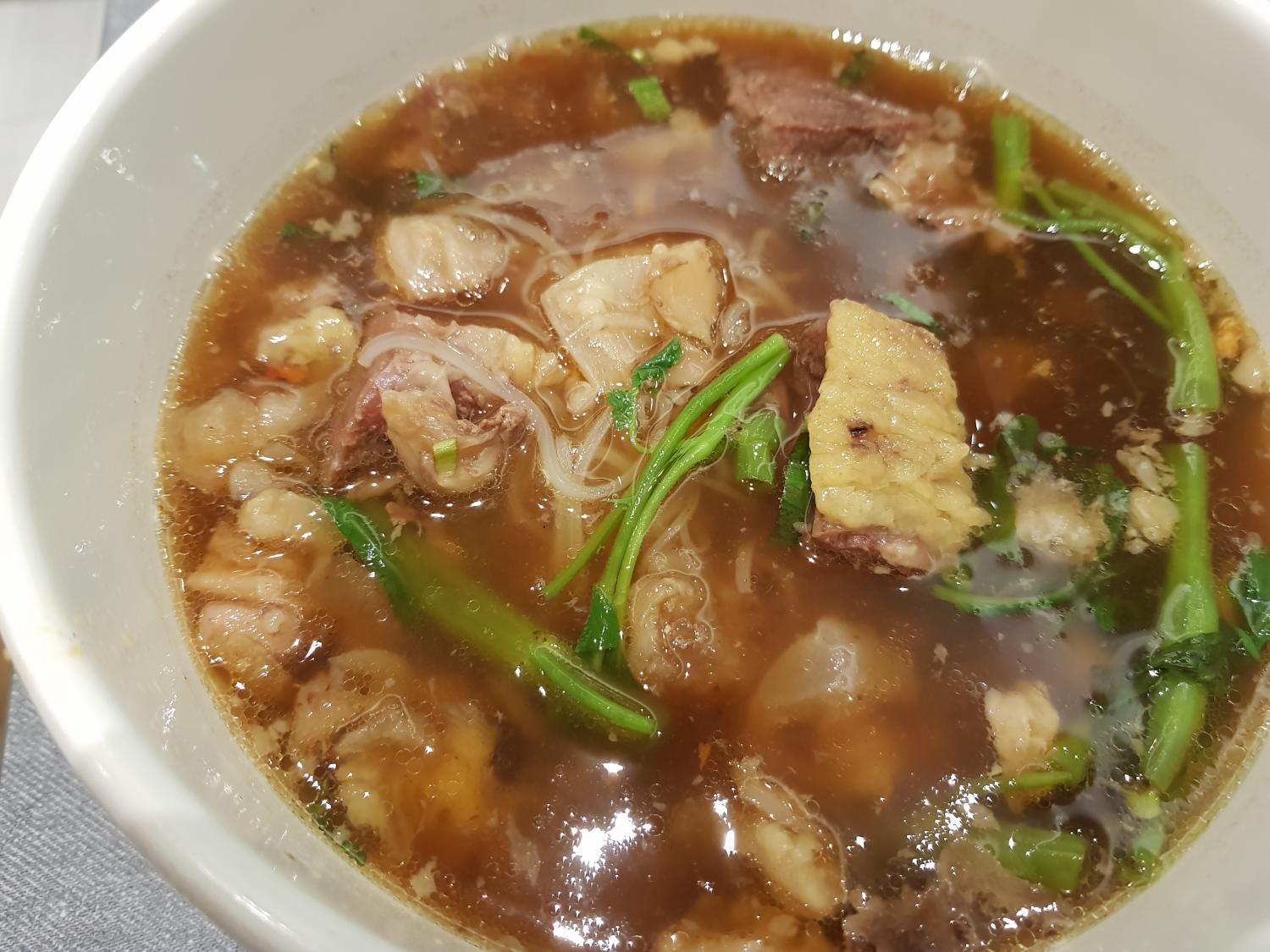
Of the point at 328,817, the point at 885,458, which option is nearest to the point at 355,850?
the point at 328,817

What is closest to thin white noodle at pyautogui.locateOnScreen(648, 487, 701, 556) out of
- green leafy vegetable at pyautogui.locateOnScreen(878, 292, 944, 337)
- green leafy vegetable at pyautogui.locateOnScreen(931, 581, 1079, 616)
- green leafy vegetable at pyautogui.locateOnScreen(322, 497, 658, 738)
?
green leafy vegetable at pyautogui.locateOnScreen(322, 497, 658, 738)

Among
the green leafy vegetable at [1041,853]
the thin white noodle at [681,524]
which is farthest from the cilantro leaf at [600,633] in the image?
the green leafy vegetable at [1041,853]

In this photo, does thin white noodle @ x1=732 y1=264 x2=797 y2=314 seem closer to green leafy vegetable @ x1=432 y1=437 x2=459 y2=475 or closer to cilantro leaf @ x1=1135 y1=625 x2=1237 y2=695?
green leafy vegetable @ x1=432 y1=437 x2=459 y2=475

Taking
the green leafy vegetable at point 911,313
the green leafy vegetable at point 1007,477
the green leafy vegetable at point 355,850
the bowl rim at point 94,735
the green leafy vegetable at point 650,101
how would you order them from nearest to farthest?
the bowl rim at point 94,735, the green leafy vegetable at point 355,850, the green leafy vegetable at point 1007,477, the green leafy vegetable at point 911,313, the green leafy vegetable at point 650,101

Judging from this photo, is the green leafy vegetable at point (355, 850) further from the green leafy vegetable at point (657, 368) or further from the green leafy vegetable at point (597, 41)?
the green leafy vegetable at point (597, 41)

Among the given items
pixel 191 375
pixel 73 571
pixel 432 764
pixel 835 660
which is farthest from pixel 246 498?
pixel 835 660

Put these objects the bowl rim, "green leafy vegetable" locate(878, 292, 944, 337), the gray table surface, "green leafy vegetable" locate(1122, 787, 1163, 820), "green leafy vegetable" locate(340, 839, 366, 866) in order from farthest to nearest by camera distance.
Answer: "green leafy vegetable" locate(878, 292, 944, 337)
the gray table surface
"green leafy vegetable" locate(1122, 787, 1163, 820)
"green leafy vegetable" locate(340, 839, 366, 866)
the bowl rim
